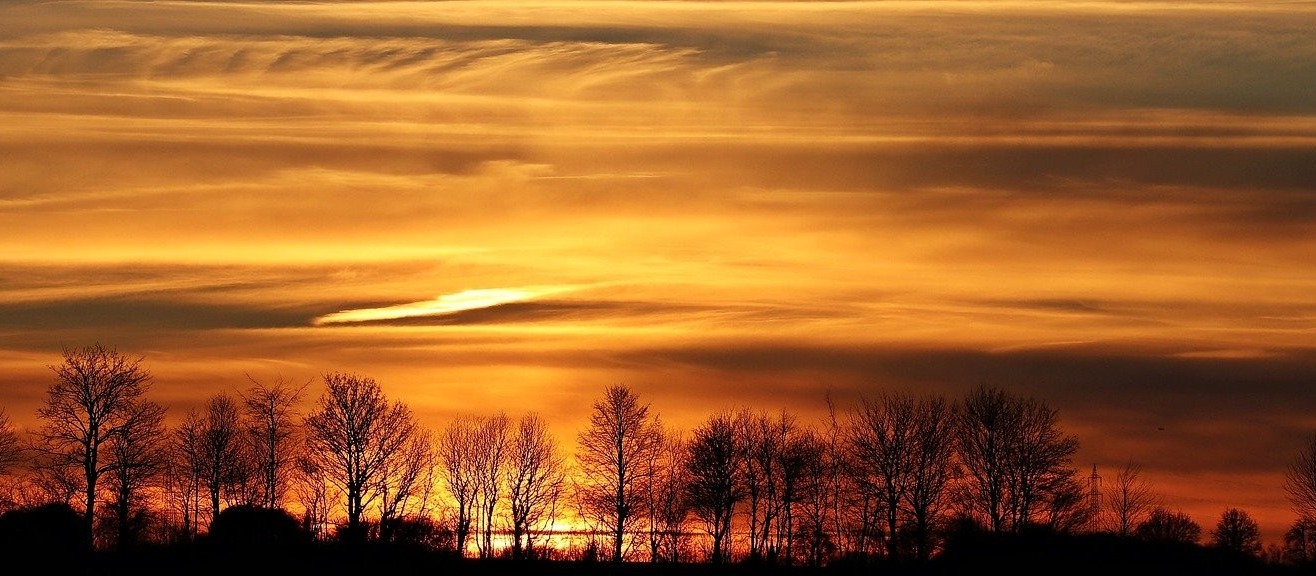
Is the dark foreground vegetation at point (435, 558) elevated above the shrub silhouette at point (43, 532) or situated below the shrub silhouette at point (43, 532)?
below

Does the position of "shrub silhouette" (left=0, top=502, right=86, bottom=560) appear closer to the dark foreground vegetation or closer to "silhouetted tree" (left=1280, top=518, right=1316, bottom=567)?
the dark foreground vegetation

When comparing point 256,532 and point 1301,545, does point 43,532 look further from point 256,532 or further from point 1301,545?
point 1301,545

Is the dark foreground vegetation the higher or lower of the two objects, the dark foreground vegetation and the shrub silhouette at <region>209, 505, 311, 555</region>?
Answer: the lower

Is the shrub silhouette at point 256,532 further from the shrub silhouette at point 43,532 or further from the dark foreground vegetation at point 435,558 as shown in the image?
the shrub silhouette at point 43,532

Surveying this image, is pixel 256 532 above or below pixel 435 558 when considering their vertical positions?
above

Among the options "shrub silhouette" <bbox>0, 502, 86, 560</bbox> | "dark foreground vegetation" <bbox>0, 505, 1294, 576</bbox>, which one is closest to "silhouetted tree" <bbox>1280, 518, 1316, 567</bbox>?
"dark foreground vegetation" <bbox>0, 505, 1294, 576</bbox>

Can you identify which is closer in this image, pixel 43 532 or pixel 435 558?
pixel 435 558

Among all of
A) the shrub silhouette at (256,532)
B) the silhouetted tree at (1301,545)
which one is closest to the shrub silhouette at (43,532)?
the shrub silhouette at (256,532)

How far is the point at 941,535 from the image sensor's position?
124m

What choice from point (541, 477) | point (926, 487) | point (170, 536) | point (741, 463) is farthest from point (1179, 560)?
point (170, 536)

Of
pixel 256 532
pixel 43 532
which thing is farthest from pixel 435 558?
pixel 43 532

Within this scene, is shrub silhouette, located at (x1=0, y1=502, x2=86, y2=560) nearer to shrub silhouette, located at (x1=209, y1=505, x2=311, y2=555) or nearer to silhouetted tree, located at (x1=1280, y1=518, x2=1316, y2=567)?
shrub silhouette, located at (x1=209, y1=505, x2=311, y2=555)

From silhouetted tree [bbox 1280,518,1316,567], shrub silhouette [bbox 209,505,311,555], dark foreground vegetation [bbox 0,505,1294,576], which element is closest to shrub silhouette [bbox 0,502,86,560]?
dark foreground vegetation [bbox 0,505,1294,576]

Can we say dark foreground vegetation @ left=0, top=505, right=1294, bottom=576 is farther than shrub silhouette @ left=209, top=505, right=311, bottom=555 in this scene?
No
